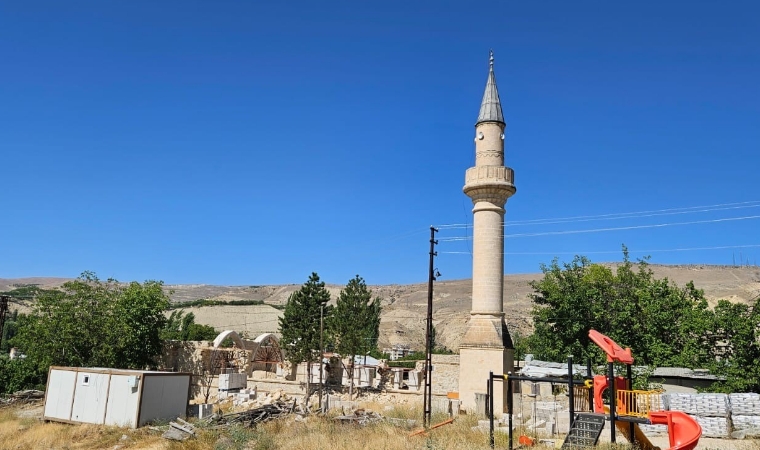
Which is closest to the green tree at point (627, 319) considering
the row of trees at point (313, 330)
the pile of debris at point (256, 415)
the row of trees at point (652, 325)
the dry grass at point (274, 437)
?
the row of trees at point (652, 325)

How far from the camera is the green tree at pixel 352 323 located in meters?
35.9

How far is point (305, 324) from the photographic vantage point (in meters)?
34.7

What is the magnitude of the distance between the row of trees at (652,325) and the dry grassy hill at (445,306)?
31.5m

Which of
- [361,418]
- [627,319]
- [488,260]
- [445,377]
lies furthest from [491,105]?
[445,377]

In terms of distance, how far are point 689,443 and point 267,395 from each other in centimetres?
2169

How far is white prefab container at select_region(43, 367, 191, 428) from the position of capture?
71.7ft

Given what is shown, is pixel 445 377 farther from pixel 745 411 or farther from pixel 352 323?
pixel 745 411

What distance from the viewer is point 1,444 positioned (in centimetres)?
1917

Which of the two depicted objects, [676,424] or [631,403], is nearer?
[676,424]

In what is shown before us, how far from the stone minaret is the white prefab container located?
38.5 ft

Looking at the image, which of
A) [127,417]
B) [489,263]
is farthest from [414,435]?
[127,417]

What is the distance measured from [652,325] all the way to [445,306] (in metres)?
75.7

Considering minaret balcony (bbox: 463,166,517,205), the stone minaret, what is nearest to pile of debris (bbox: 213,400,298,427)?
the stone minaret

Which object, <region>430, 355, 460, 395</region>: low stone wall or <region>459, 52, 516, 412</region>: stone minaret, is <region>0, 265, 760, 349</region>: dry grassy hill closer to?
<region>430, 355, 460, 395</region>: low stone wall
